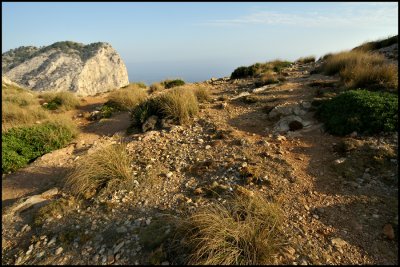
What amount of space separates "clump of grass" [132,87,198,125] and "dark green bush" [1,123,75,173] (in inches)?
96.4

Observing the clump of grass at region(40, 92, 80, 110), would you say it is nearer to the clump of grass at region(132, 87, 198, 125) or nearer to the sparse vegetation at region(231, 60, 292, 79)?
the clump of grass at region(132, 87, 198, 125)

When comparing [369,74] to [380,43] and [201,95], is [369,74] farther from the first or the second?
[380,43]

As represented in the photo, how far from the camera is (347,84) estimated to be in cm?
938

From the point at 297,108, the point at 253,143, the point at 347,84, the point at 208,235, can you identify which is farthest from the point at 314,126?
the point at 208,235

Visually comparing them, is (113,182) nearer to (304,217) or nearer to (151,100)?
(304,217)

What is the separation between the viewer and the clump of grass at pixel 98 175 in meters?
5.83

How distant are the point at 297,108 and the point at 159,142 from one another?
4.33 meters

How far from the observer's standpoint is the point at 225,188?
5406 millimetres

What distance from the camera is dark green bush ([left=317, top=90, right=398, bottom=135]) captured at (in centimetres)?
654

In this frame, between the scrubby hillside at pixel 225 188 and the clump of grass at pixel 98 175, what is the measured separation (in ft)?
0.09

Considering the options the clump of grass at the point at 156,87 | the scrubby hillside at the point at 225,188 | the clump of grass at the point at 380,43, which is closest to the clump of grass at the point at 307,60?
the clump of grass at the point at 380,43

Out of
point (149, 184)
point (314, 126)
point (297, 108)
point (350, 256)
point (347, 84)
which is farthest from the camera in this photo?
point (347, 84)

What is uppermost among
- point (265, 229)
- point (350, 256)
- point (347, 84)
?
point (347, 84)

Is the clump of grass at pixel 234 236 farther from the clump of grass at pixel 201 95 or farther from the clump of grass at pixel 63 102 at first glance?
the clump of grass at pixel 63 102
